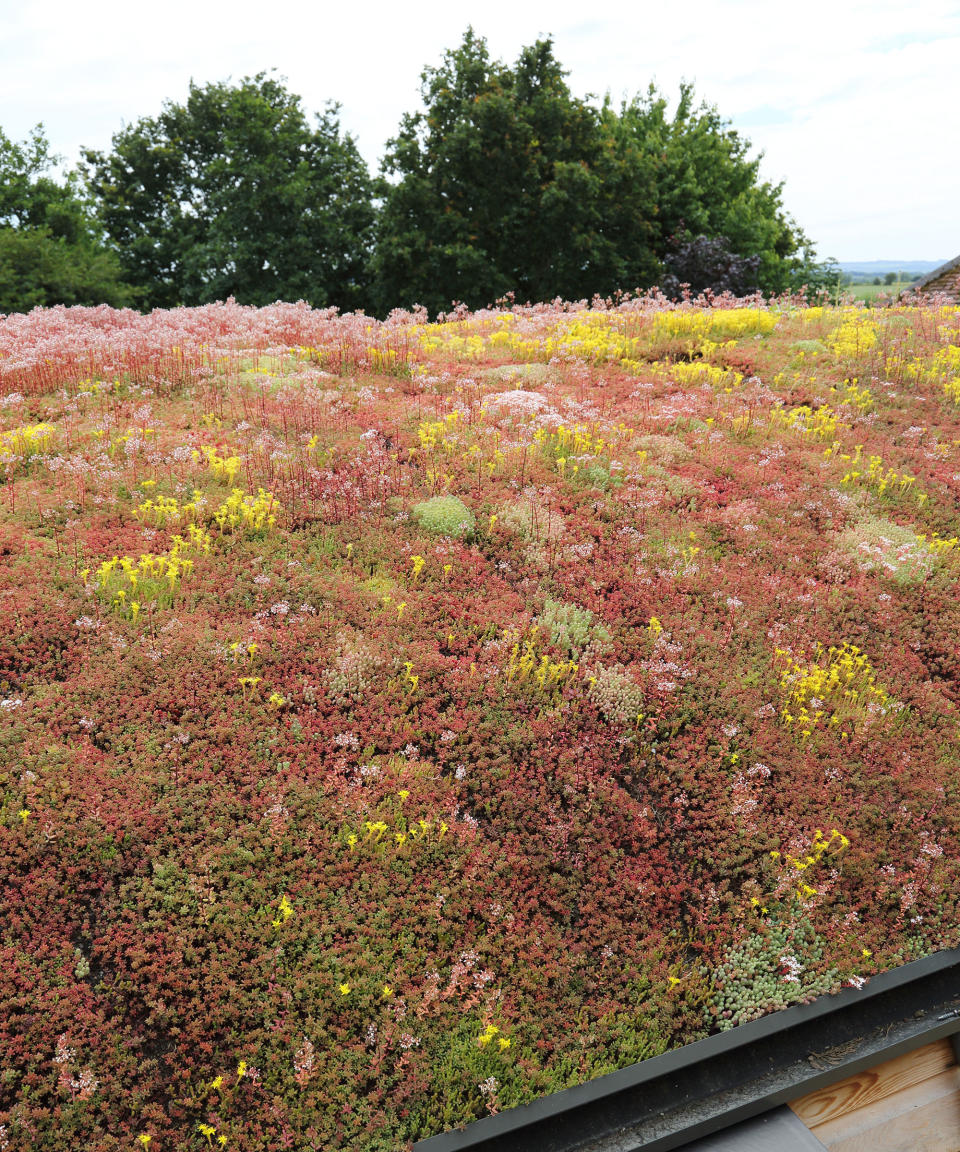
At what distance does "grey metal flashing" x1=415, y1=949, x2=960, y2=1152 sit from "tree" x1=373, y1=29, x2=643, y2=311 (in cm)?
2482

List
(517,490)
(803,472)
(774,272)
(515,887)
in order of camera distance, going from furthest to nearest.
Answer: (774,272) → (803,472) → (517,490) → (515,887)

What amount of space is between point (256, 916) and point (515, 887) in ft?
4.96

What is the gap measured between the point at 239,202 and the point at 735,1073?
1116 inches

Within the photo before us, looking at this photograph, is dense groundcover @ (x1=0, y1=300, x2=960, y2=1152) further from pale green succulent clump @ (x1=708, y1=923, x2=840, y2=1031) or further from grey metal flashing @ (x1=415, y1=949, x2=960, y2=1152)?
grey metal flashing @ (x1=415, y1=949, x2=960, y2=1152)

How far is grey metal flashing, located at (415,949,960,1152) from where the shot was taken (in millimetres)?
3926

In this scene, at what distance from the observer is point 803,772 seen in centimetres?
566

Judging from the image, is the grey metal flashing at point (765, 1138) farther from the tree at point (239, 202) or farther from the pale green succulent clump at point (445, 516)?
the tree at point (239, 202)

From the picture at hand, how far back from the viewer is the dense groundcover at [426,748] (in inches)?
159

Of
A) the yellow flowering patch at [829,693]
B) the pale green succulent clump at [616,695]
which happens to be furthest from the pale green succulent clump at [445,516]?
the yellow flowering patch at [829,693]

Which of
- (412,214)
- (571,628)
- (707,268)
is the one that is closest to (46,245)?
(412,214)

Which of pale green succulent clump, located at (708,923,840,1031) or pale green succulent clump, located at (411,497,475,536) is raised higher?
pale green succulent clump, located at (411,497,475,536)

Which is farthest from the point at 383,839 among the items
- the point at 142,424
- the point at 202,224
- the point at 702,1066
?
the point at 202,224

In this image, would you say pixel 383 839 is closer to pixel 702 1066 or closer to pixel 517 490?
pixel 702 1066

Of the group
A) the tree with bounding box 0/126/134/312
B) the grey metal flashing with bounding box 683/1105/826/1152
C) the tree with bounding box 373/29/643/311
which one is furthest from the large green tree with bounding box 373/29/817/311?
the grey metal flashing with bounding box 683/1105/826/1152
